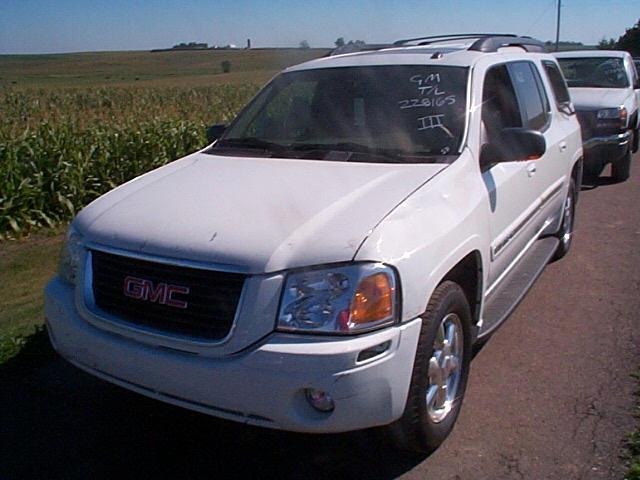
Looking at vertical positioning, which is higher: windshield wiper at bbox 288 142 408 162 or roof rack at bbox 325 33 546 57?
roof rack at bbox 325 33 546 57

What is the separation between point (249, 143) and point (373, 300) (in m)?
2.01

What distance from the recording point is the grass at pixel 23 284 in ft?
15.6

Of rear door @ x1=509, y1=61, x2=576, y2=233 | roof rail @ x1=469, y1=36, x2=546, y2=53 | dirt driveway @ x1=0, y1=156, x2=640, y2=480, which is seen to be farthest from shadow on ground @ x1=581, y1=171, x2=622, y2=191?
dirt driveway @ x1=0, y1=156, x2=640, y2=480

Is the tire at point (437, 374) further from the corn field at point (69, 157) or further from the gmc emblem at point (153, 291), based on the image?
the corn field at point (69, 157)

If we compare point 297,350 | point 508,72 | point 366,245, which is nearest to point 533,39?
point 508,72

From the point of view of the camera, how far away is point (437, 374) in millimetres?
3281

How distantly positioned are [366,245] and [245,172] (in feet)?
4.11

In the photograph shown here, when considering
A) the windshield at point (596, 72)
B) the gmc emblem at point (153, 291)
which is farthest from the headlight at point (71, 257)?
the windshield at point (596, 72)

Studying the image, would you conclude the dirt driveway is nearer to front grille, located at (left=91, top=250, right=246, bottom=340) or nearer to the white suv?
the white suv

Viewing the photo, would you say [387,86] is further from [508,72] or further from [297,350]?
[297,350]

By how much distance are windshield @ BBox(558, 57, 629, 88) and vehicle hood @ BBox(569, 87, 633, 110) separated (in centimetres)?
31

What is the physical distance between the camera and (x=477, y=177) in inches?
150

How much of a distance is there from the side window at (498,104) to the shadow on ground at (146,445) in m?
2.02

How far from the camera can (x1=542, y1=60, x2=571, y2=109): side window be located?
597 cm
